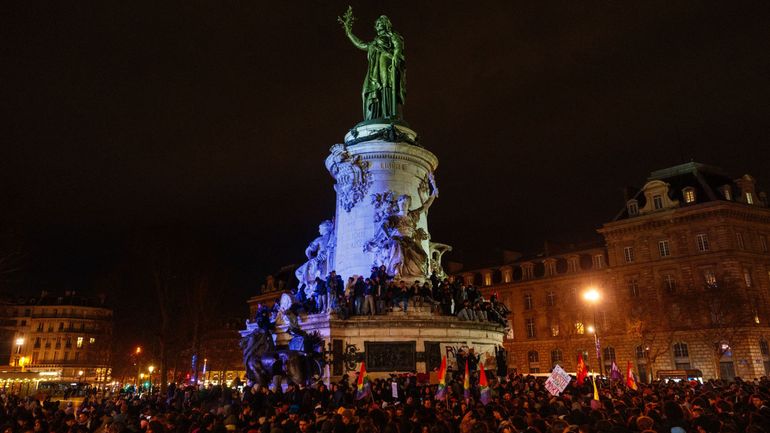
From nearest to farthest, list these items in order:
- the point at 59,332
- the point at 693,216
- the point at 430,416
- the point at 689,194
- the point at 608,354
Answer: the point at 430,416 → the point at 693,216 → the point at 689,194 → the point at 608,354 → the point at 59,332

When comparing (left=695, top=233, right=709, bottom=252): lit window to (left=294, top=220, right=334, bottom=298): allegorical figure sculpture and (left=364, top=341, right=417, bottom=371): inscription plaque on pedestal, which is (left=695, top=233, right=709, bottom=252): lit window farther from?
(left=364, top=341, right=417, bottom=371): inscription plaque on pedestal

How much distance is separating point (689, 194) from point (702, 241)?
224 inches

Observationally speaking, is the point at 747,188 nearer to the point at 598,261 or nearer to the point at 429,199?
the point at 598,261

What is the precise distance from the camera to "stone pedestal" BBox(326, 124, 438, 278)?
2602 centimetres

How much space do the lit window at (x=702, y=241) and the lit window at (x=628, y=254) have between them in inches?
270

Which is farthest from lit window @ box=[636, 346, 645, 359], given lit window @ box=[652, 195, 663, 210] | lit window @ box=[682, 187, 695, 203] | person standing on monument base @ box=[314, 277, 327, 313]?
person standing on monument base @ box=[314, 277, 327, 313]

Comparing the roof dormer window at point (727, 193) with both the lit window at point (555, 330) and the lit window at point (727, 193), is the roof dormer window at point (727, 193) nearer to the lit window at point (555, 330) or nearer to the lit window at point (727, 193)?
the lit window at point (727, 193)

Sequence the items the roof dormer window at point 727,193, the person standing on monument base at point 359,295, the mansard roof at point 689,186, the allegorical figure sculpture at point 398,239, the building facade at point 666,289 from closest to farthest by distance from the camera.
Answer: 1. the person standing on monument base at point 359,295
2. the allegorical figure sculpture at point 398,239
3. the building facade at point 666,289
4. the roof dormer window at point 727,193
5. the mansard roof at point 689,186

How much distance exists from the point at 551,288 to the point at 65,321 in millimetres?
85397

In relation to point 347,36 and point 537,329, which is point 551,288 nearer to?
point 537,329

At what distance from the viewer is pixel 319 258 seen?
28.6 meters

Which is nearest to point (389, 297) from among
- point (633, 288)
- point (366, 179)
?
point (366, 179)

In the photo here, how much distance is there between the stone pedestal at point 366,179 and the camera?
26.0 metres

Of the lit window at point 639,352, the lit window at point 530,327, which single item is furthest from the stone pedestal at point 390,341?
the lit window at point 530,327
